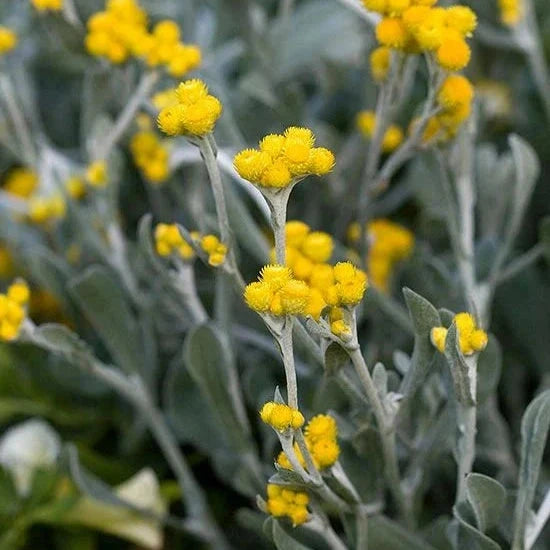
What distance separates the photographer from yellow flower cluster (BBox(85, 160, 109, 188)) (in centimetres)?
68

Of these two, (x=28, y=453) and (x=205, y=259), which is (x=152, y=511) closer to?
(x=28, y=453)

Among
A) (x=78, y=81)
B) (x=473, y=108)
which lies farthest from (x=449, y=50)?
(x=78, y=81)

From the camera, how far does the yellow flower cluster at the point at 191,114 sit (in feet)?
1.37

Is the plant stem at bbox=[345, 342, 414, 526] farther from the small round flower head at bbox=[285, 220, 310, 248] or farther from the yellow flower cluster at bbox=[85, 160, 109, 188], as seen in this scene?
the yellow flower cluster at bbox=[85, 160, 109, 188]

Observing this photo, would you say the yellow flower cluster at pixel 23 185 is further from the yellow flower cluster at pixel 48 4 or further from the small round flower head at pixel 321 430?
the small round flower head at pixel 321 430

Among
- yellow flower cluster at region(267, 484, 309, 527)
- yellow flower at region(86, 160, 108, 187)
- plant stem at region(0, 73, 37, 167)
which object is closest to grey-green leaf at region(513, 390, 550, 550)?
yellow flower cluster at region(267, 484, 309, 527)

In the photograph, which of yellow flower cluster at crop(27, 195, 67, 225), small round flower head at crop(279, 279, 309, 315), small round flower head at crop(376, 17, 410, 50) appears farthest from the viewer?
yellow flower cluster at crop(27, 195, 67, 225)

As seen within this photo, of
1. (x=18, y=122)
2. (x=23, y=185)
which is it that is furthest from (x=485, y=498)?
(x=23, y=185)

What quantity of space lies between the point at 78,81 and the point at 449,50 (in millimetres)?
564

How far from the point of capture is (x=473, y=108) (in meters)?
0.61

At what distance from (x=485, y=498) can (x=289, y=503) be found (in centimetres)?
9

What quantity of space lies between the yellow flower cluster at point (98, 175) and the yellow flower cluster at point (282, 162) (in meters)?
0.29

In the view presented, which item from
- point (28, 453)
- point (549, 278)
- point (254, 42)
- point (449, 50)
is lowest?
point (28, 453)

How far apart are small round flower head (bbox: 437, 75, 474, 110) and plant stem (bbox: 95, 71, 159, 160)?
21cm
